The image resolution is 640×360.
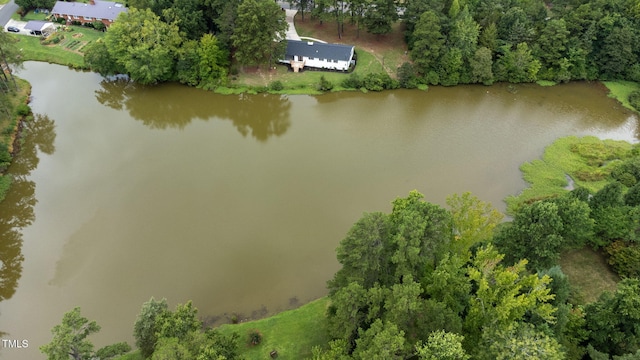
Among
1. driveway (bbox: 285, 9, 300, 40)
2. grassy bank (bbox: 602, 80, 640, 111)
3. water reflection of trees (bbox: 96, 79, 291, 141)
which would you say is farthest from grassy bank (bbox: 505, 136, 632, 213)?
driveway (bbox: 285, 9, 300, 40)

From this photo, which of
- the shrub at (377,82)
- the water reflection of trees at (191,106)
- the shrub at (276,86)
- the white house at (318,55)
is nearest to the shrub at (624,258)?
the shrub at (377,82)

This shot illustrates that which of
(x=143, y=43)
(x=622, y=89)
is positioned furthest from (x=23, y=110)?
(x=622, y=89)

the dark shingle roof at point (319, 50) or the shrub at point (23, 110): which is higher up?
the dark shingle roof at point (319, 50)

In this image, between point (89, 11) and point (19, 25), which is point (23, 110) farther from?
point (19, 25)

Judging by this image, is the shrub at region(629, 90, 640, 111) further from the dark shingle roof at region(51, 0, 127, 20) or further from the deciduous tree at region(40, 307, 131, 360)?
the dark shingle roof at region(51, 0, 127, 20)

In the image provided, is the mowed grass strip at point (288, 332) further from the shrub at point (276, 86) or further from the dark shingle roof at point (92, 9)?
the dark shingle roof at point (92, 9)

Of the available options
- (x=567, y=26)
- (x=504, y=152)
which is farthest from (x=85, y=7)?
(x=567, y=26)
